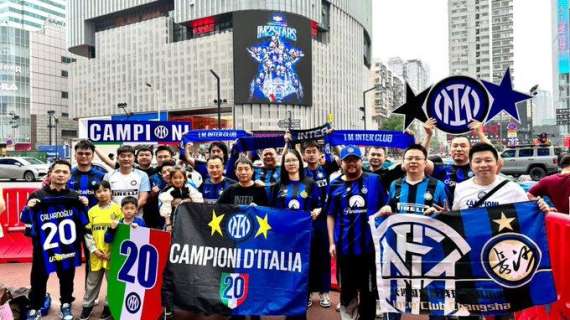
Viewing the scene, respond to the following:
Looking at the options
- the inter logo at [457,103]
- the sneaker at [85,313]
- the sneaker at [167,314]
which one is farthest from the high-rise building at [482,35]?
the sneaker at [85,313]

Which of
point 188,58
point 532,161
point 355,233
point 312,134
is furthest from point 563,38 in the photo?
point 355,233

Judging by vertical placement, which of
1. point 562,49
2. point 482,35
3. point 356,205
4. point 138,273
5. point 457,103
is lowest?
point 138,273

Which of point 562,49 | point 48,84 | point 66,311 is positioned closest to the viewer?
point 66,311

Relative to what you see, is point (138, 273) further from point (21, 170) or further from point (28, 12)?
point (28, 12)

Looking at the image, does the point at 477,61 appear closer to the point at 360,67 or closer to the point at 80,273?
the point at 360,67

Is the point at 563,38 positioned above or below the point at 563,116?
above

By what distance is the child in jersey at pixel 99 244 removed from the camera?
5.21m

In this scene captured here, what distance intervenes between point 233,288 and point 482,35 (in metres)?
148

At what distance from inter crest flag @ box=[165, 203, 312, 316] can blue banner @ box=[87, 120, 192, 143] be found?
4.68 meters

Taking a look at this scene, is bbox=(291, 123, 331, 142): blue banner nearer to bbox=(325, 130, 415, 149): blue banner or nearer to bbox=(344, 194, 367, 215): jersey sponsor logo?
bbox=(325, 130, 415, 149): blue banner

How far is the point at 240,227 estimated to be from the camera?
15.2ft

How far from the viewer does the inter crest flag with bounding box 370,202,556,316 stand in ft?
12.9

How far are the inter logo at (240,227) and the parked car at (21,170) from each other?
2808 cm

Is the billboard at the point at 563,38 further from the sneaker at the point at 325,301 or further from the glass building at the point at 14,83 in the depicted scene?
the glass building at the point at 14,83
